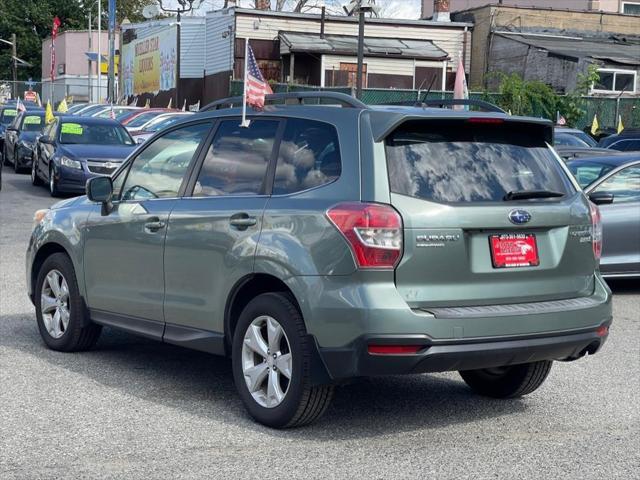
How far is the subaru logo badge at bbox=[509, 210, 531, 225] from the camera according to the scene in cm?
596

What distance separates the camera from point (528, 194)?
242 inches

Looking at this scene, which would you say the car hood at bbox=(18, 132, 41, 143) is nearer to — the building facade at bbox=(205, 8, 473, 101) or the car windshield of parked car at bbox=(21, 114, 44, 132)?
the car windshield of parked car at bbox=(21, 114, 44, 132)

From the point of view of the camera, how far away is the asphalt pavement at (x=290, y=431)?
218 inches

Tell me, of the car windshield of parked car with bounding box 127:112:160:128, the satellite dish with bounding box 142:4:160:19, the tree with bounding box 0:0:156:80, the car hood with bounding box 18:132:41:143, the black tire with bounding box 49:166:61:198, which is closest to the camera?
the black tire with bounding box 49:166:61:198

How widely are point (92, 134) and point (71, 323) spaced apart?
1568cm

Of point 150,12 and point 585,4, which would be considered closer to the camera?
point 150,12

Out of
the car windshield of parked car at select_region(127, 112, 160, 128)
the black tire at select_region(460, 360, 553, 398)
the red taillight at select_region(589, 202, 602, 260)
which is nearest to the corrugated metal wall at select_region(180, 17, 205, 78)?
the car windshield of parked car at select_region(127, 112, 160, 128)

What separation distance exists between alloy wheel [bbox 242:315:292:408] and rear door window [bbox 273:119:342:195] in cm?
77

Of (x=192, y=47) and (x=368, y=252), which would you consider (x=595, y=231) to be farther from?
(x=192, y=47)

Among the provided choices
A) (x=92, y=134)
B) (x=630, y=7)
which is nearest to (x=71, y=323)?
(x=92, y=134)

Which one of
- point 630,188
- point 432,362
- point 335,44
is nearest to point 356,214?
point 432,362

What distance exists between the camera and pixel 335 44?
41469 mm

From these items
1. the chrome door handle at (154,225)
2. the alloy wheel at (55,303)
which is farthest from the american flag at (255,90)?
the alloy wheel at (55,303)

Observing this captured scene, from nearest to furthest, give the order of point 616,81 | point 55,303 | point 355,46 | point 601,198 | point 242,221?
point 242,221 → point 55,303 → point 601,198 → point 355,46 → point 616,81
